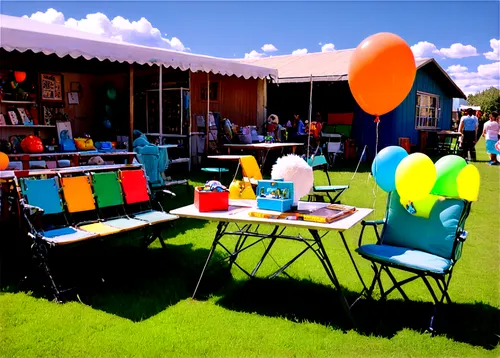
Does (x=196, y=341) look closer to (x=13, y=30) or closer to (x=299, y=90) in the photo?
(x=13, y=30)

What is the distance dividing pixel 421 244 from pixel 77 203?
290cm

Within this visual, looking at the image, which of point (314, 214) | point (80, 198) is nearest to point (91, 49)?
point (80, 198)

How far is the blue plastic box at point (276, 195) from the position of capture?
125 inches

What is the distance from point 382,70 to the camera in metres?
3.76

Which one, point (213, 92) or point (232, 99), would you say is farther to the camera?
point (232, 99)

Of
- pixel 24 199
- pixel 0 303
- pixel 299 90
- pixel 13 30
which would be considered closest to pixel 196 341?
pixel 0 303

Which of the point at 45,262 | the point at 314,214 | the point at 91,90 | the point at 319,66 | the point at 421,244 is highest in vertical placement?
the point at 319,66

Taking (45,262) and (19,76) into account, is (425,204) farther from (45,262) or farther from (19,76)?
(19,76)

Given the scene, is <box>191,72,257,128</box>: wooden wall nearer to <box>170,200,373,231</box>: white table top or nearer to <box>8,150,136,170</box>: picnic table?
<box>8,150,136,170</box>: picnic table

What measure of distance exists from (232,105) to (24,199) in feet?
29.4

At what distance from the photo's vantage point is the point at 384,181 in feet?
10.9

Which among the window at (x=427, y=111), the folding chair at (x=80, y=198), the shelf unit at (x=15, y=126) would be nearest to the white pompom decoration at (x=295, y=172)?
the folding chair at (x=80, y=198)

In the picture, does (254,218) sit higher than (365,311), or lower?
higher

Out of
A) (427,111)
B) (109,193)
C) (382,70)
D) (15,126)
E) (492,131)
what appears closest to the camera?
(382,70)
